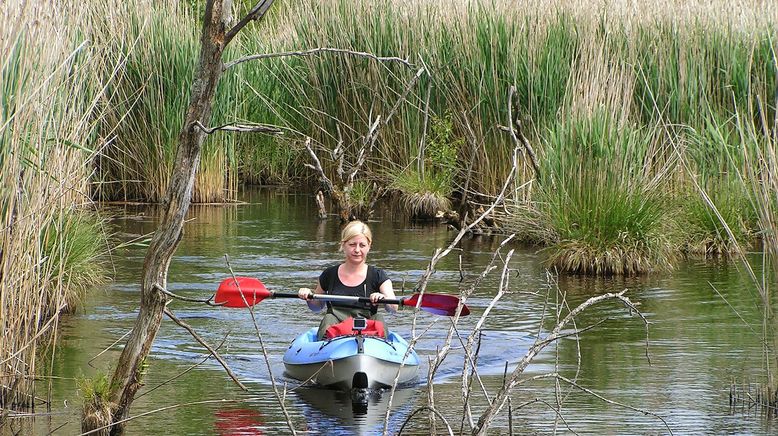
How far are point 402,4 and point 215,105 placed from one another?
2.71m

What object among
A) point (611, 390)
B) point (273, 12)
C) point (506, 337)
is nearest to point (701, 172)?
point (506, 337)

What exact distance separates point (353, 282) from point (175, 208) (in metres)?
2.91

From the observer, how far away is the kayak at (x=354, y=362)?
8195mm

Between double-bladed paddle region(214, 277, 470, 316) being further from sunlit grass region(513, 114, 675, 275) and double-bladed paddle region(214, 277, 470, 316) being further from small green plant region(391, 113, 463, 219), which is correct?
small green plant region(391, 113, 463, 219)

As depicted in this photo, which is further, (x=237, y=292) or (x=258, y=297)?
(x=258, y=297)

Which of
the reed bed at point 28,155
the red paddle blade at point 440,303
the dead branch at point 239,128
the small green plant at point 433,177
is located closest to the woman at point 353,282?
the red paddle blade at point 440,303

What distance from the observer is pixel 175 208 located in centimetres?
634

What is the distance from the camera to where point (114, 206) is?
17672 millimetres

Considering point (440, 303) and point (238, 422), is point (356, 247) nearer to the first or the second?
point (440, 303)

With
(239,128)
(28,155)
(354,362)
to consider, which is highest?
(239,128)

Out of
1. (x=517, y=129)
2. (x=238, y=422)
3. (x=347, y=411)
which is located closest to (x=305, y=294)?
(x=347, y=411)

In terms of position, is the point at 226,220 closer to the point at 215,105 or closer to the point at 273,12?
the point at 215,105

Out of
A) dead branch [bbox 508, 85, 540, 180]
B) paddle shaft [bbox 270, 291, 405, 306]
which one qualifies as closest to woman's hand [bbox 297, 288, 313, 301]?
paddle shaft [bbox 270, 291, 405, 306]

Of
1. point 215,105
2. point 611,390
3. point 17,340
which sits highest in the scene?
point 215,105
